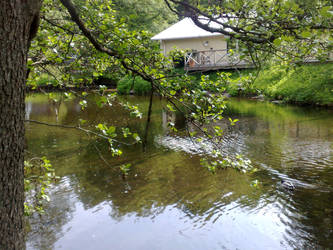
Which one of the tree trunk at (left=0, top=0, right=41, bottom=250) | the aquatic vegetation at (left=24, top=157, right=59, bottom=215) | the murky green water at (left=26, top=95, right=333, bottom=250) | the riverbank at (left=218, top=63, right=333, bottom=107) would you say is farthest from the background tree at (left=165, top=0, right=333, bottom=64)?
the riverbank at (left=218, top=63, right=333, bottom=107)

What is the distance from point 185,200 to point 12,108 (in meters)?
5.50

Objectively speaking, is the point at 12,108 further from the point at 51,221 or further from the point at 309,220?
the point at 309,220

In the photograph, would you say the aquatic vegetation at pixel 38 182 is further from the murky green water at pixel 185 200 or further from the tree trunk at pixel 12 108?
the tree trunk at pixel 12 108

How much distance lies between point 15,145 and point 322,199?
6.44m

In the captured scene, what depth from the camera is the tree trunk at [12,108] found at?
5.28 feet

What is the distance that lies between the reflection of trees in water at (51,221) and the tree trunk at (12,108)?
13.1 ft

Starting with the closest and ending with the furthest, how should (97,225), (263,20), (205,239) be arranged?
(263,20) → (205,239) → (97,225)

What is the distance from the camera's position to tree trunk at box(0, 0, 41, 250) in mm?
1609

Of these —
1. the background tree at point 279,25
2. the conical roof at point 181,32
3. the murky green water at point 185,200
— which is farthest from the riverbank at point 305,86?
the background tree at point 279,25

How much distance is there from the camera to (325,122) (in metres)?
13.9

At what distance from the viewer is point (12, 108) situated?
167cm

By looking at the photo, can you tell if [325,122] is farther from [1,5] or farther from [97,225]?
[1,5]

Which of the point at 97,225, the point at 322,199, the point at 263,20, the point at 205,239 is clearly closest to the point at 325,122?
the point at 322,199

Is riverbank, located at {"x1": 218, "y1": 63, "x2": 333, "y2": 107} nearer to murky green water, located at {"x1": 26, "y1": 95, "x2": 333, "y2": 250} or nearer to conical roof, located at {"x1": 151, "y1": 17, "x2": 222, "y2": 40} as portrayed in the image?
murky green water, located at {"x1": 26, "y1": 95, "x2": 333, "y2": 250}
